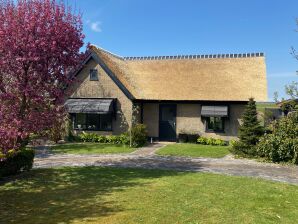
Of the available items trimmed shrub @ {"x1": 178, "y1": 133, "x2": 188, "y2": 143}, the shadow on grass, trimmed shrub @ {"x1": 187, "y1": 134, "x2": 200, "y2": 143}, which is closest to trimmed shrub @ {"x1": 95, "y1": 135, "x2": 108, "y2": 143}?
trimmed shrub @ {"x1": 178, "y1": 133, "x2": 188, "y2": 143}

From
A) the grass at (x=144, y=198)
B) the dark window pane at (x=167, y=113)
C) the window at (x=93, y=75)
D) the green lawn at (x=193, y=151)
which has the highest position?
the window at (x=93, y=75)

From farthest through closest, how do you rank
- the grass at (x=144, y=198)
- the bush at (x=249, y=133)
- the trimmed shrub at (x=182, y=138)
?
1. the trimmed shrub at (x=182, y=138)
2. the bush at (x=249, y=133)
3. the grass at (x=144, y=198)

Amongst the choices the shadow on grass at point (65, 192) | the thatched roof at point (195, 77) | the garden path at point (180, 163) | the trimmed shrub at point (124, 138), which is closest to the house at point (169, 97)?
the thatched roof at point (195, 77)

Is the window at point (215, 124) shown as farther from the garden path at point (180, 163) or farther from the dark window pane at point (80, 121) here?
the dark window pane at point (80, 121)

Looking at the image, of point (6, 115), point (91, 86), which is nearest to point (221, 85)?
point (91, 86)

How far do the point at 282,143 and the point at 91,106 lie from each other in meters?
15.1

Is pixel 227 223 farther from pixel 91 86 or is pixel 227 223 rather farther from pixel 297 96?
pixel 91 86

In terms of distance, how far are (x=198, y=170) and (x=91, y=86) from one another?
14.6 metres

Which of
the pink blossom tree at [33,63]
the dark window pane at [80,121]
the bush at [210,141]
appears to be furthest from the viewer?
the dark window pane at [80,121]

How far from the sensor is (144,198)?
1088 cm

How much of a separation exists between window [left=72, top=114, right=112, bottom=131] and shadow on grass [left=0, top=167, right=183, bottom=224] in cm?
1096

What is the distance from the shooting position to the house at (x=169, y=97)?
25.8 meters

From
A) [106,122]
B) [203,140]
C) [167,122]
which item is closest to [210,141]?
[203,140]

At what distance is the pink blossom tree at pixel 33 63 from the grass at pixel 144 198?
225cm
